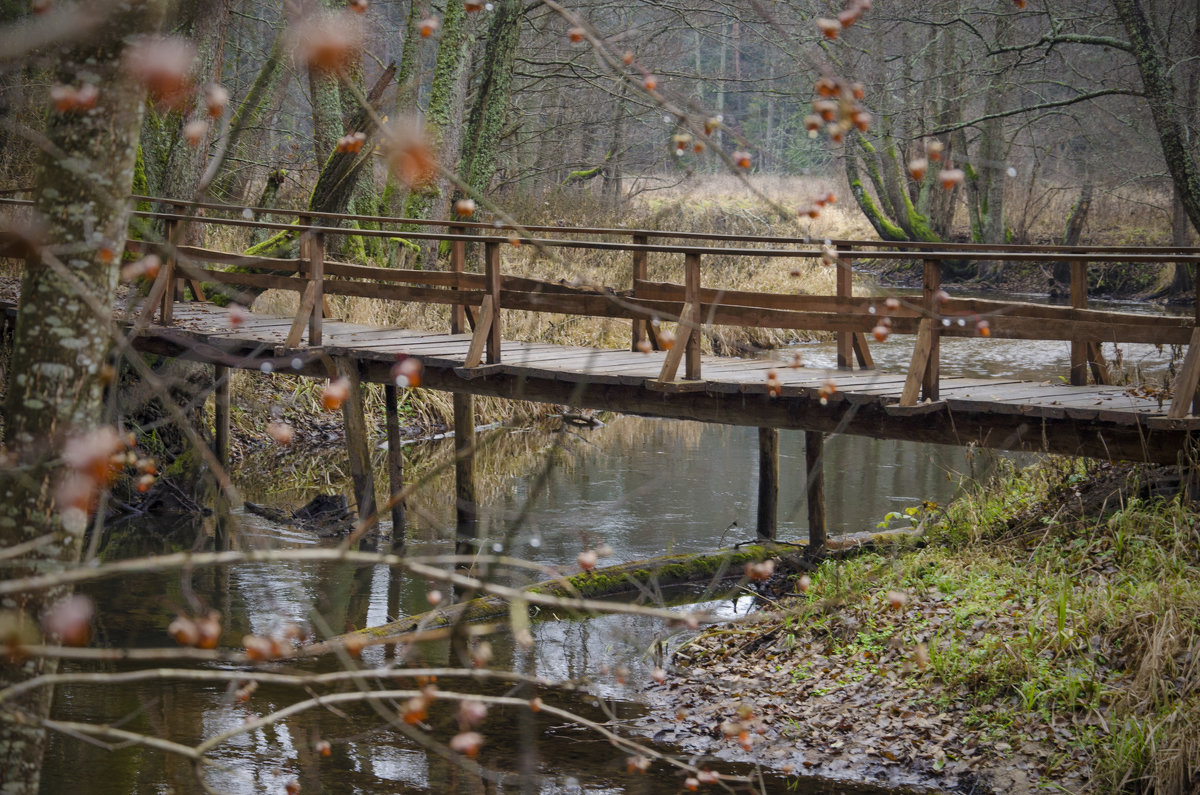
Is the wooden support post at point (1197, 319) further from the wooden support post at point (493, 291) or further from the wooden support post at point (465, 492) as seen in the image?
the wooden support post at point (465, 492)

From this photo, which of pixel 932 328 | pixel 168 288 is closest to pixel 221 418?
pixel 168 288

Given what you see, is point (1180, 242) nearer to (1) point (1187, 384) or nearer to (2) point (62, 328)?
(1) point (1187, 384)

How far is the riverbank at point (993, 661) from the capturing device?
5.34 metres

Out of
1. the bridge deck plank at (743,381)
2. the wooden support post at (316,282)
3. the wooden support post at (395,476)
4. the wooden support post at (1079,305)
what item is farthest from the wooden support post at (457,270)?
the wooden support post at (1079,305)

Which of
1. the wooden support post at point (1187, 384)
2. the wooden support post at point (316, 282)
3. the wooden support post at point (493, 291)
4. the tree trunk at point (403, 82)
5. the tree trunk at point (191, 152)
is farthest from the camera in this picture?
the tree trunk at point (403, 82)

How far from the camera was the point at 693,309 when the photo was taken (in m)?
7.52

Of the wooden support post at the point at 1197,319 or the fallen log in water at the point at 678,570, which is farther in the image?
the fallen log in water at the point at 678,570

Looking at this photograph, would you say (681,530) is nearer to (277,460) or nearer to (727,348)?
(277,460)

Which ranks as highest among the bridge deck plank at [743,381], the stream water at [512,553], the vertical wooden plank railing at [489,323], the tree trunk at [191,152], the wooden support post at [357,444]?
the tree trunk at [191,152]

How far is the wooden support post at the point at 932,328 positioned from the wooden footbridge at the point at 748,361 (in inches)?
0.5

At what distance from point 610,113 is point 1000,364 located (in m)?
→ 11.8

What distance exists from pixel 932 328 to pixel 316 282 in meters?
5.00

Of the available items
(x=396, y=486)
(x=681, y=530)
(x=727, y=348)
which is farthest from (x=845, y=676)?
(x=727, y=348)

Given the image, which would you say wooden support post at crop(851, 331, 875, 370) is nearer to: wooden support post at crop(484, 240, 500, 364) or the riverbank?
the riverbank
